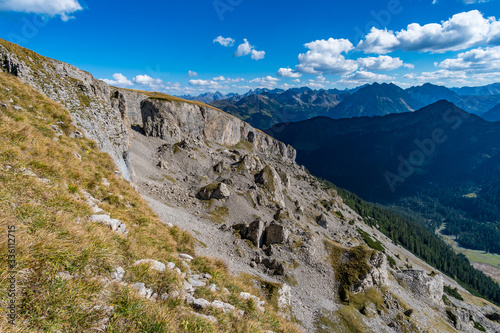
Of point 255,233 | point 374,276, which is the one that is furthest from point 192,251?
point 374,276

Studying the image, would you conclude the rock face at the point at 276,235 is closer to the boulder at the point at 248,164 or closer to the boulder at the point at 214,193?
the boulder at the point at 214,193

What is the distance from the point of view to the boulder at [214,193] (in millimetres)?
62500

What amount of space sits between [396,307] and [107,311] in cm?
5741

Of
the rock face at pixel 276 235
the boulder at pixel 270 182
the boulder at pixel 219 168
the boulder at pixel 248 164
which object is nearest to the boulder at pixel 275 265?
the rock face at pixel 276 235

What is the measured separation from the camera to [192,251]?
14.3m

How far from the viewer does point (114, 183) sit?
15703mm

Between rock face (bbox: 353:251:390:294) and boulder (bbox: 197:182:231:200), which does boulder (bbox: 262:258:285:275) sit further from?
boulder (bbox: 197:182:231:200)

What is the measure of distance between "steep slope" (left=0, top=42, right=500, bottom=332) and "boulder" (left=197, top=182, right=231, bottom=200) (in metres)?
0.36

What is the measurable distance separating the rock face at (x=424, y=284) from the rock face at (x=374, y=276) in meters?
16.9

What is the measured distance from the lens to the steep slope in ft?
16.8

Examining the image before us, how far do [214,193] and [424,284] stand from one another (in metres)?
61.0

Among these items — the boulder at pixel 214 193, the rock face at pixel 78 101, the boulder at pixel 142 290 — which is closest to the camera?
the boulder at pixel 142 290

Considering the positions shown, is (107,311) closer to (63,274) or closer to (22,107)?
(63,274)

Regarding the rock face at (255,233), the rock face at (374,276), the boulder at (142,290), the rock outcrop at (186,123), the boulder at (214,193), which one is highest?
the rock outcrop at (186,123)
